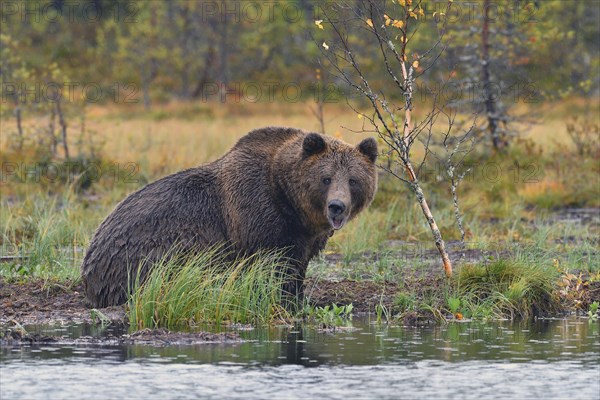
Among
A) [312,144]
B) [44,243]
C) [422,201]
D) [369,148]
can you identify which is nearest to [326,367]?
[312,144]

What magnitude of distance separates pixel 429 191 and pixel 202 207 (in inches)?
298

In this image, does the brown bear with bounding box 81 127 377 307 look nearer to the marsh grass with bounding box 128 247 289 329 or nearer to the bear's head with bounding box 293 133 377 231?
the bear's head with bounding box 293 133 377 231

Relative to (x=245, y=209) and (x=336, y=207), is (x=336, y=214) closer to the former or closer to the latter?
(x=336, y=207)

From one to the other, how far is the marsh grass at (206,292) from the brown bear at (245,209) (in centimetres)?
16

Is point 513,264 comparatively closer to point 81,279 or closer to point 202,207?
point 202,207

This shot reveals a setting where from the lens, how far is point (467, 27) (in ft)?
66.1

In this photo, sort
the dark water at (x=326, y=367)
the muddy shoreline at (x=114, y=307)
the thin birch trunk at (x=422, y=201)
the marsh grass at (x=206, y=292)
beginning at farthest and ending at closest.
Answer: the thin birch trunk at (x=422, y=201), the marsh grass at (x=206, y=292), the muddy shoreline at (x=114, y=307), the dark water at (x=326, y=367)

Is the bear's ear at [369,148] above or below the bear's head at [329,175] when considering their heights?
above

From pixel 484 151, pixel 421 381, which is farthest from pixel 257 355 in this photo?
pixel 484 151

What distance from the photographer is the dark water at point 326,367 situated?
712 centimetres

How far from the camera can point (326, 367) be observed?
7914 mm

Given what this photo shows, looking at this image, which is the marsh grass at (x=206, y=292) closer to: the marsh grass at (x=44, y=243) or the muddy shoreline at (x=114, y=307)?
the muddy shoreline at (x=114, y=307)

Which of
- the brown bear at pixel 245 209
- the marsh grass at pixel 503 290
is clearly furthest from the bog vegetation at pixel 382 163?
the brown bear at pixel 245 209

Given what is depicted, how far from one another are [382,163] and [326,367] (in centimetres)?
879
